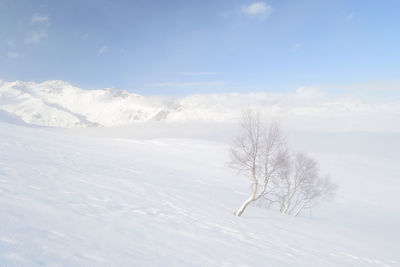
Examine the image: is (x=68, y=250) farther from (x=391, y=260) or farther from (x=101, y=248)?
(x=391, y=260)

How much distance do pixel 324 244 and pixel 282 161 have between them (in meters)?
4.66

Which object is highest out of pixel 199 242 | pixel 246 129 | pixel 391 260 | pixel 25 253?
pixel 246 129

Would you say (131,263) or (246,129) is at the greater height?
(246,129)

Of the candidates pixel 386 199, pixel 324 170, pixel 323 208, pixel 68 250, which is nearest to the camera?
pixel 68 250

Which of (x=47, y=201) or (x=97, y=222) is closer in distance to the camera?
(x=97, y=222)

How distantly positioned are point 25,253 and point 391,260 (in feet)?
50.2

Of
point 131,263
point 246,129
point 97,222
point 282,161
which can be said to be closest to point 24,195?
point 97,222

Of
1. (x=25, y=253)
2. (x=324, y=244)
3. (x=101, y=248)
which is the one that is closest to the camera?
(x=25, y=253)

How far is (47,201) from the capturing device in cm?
696

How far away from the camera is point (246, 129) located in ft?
41.7

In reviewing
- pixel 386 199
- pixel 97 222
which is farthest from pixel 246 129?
pixel 386 199

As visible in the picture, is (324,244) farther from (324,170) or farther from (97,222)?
(324,170)

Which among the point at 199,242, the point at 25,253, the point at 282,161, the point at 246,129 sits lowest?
the point at 199,242

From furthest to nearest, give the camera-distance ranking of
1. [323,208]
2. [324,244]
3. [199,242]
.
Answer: [323,208] < [324,244] < [199,242]
